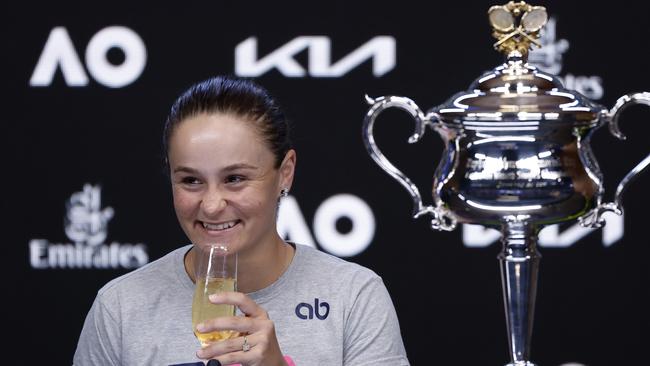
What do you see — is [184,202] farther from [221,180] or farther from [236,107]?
[236,107]

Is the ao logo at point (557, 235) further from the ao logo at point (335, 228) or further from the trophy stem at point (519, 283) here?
the trophy stem at point (519, 283)

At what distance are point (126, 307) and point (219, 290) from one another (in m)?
0.39

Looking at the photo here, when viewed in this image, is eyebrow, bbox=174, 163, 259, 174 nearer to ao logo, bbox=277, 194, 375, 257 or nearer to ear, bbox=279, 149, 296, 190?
ear, bbox=279, 149, 296, 190

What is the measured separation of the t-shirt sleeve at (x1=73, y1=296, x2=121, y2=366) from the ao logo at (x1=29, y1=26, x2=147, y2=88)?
1440 millimetres

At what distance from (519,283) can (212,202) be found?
1.63 ft

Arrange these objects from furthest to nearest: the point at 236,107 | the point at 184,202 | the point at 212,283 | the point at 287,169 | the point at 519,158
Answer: the point at 287,169 < the point at 236,107 < the point at 184,202 < the point at 212,283 < the point at 519,158

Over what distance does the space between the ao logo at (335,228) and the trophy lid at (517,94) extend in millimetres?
1729

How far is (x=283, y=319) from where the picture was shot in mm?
2352

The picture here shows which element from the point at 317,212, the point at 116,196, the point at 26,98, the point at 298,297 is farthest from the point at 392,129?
the point at 298,297

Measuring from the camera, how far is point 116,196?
148 inches

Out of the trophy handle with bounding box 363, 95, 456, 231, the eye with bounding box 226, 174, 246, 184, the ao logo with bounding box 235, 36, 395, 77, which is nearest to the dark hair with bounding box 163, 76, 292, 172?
the eye with bounding box 226, 174, 246, 184

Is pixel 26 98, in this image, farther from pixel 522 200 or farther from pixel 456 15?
pixel 522 200

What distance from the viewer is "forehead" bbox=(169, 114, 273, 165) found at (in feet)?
7.14

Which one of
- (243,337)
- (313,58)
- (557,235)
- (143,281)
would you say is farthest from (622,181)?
(313,58)
